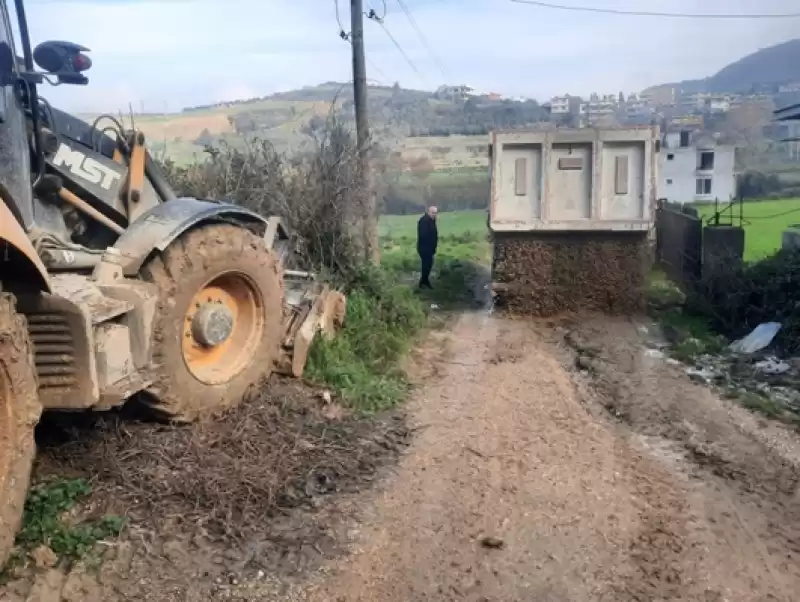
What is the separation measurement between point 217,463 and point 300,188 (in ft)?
16.1

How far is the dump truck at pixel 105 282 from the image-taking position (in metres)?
3.83

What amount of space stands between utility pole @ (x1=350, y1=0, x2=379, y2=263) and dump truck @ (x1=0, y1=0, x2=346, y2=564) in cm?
375

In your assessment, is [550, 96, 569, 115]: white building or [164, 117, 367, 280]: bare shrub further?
[550, 96, 569, 115]: white building

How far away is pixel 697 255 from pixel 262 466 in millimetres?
7842

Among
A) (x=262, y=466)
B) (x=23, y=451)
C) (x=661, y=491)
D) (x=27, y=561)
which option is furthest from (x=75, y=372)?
(x=661, y=491)

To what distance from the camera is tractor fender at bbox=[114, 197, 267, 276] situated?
496 centimetres

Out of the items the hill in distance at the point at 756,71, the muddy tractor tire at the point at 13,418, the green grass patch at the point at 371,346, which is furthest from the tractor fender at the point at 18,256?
the hill in distance at the point at 756,71

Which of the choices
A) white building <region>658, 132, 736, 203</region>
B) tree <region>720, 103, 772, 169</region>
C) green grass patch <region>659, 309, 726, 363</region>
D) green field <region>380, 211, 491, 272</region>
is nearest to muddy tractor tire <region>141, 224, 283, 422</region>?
green grass patch <region>659, 309, 726, 363</region>

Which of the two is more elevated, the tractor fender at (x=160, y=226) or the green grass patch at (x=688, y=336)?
the tractor fender at (x=160, y=226)

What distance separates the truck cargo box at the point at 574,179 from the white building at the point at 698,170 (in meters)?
44.6

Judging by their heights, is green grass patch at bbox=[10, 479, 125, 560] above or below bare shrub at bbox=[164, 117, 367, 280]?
below

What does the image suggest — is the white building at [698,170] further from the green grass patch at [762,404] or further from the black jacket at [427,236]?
the green grass patch at [762,404]

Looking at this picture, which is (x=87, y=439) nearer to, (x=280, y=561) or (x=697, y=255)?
(x=280, y=561)

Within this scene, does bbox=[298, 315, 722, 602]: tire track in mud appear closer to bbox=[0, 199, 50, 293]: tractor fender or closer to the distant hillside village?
bbox=[0, 199, 50, 293]: tractor fender
